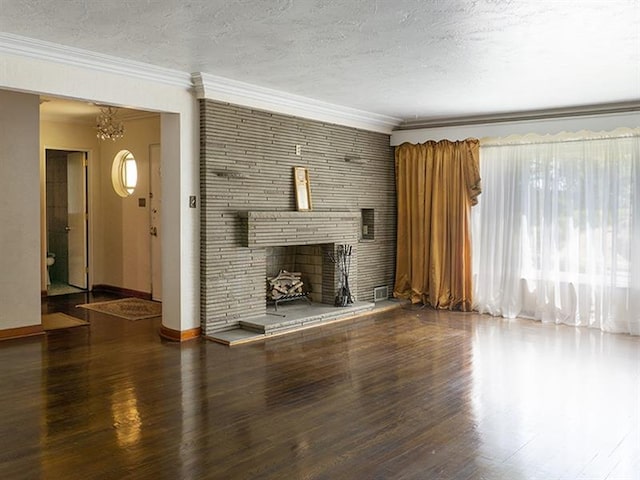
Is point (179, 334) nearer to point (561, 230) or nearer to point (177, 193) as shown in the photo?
point (177, 193)

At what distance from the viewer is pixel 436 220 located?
7316 millimetres

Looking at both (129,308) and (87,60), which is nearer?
(87,60)

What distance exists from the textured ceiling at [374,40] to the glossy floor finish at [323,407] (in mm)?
2548

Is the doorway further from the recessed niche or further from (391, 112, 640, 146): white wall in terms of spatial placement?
(391, 112, 640, 146): white wall

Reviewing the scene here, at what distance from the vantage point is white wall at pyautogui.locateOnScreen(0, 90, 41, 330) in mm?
5438

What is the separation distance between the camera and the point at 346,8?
3301 mm

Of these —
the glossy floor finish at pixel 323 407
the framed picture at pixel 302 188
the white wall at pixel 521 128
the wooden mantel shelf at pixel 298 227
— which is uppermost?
the white wall at pixel 521 128

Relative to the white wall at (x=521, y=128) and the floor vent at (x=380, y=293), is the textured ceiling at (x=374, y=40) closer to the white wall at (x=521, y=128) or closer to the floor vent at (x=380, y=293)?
the white wall at (x=521, y=128)

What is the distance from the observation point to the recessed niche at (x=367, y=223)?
755cm

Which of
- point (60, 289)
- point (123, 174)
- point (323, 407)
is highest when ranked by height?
point (123, 174)

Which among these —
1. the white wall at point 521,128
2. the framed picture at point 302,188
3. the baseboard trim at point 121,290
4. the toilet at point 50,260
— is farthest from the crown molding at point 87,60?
the toilet at point 50,260

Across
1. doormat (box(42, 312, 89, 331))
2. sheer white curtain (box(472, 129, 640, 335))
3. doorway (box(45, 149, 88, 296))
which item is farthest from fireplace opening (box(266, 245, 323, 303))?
doorway (box(45, 149, 88, 296))

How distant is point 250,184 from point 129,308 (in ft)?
8.66

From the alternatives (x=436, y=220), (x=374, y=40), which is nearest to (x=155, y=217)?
(x=436, y=220)
